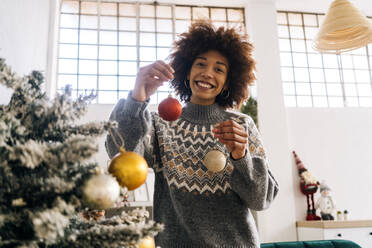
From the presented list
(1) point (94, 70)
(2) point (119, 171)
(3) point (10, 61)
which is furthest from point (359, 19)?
(1) point (94, 70)

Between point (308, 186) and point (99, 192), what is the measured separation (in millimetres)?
4173

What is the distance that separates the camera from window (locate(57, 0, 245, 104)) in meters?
4.52

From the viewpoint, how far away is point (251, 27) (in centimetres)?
473

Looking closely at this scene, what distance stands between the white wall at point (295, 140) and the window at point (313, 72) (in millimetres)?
249

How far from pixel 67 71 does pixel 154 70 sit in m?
4.01

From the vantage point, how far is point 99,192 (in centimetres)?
37

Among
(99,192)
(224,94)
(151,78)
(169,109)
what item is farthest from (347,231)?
(99,192)

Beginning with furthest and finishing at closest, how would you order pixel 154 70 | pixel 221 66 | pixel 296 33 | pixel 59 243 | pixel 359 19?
1. pixel 296 33
2. pixel 359 19
3. pixel 221 66
4. pixel 154 70
5. pixel 59 243

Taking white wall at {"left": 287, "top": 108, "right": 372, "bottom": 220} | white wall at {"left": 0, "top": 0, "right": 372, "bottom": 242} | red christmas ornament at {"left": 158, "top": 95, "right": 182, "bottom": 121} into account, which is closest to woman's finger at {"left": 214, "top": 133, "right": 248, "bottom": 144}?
red christmas ornament at {"left": 158, "top": 95, "right": 182, "bottom": 121}

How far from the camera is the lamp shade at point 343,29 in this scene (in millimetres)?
1886

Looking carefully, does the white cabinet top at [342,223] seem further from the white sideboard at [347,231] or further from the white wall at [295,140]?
the white wall at [295,140]

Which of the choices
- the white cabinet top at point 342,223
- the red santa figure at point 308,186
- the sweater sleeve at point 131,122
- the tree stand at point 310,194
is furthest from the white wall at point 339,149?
the sweater sleeve at point 131,122

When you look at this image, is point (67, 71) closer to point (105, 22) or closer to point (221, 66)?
point (105, 22)

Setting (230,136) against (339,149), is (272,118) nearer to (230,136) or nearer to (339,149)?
(339,149)
